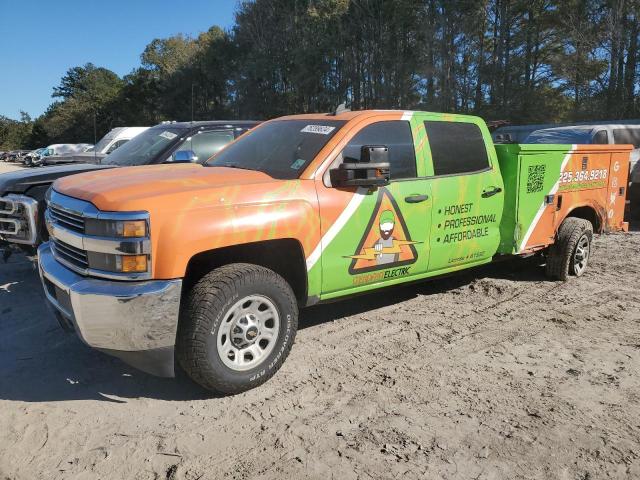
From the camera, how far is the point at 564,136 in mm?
11031

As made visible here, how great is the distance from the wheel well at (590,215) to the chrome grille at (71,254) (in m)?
5.54

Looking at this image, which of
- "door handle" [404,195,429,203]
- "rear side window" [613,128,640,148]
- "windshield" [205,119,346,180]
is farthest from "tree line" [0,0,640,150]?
"door handle" [404,195,429,203]

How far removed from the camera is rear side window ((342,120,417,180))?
427 cm

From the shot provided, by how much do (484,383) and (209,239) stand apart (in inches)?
84.0

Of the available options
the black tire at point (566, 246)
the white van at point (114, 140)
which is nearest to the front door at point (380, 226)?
the black tire at point (566, 246)

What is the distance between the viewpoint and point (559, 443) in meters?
2.98

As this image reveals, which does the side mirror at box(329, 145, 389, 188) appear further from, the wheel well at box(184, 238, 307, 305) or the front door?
the wheel well at box(184, 238, 307, 305)

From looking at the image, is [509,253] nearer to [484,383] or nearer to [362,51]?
[484,383]

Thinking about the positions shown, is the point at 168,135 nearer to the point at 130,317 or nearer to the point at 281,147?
the point at 281,147

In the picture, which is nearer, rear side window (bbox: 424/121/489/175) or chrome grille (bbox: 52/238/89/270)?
chrome grille (bbox: 52/238/89/270)

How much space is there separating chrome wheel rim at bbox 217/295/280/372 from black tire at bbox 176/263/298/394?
0.10 feet

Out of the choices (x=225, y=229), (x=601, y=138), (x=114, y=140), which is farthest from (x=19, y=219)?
(x=601, y=138)

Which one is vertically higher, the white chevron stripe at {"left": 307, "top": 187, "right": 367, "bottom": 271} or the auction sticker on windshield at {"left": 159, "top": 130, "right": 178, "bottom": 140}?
the auction sticker on windshield at {"left": 159, "top": 130, "right": 178, "bottom": 140}

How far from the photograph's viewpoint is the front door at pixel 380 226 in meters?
3.97
